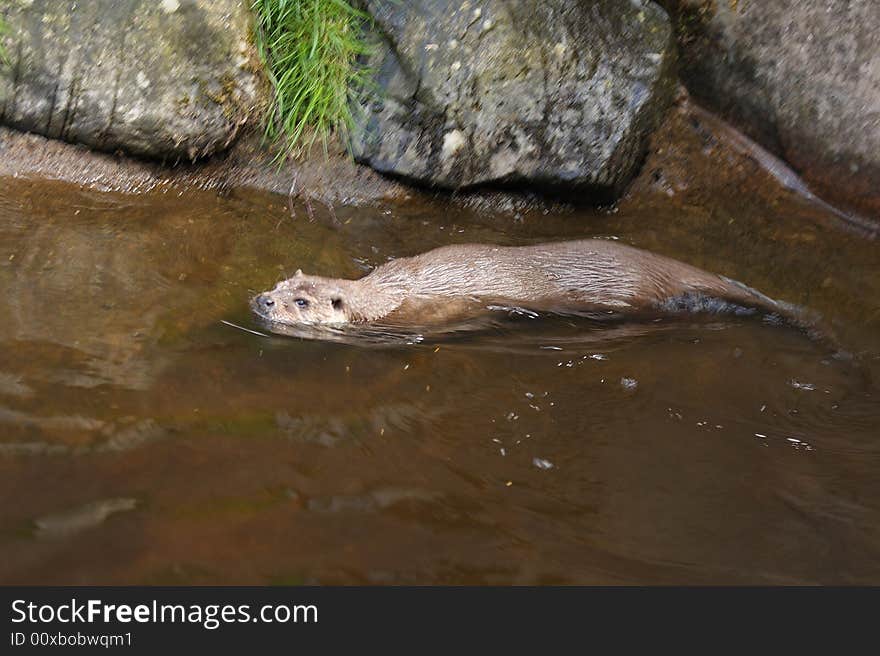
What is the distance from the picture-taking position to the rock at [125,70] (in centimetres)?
441

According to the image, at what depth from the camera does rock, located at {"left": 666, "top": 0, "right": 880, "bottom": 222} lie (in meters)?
4.62

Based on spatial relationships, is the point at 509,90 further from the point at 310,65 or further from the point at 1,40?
the point at 1,40

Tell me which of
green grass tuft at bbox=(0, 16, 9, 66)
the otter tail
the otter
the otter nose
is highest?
green grass tuft at bbox=(0, 16, 9, 66)

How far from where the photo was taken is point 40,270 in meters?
3.65

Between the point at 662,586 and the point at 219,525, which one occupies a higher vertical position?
the point at 662,586

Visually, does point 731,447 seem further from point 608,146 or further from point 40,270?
point 40,270

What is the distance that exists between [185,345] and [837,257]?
122 inches

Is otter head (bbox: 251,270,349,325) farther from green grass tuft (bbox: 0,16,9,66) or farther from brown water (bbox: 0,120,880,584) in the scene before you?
green grass tuft (bbox: 0,16,9,66)

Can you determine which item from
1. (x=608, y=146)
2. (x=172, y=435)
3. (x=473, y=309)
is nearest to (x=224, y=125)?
(x=473, y=309)

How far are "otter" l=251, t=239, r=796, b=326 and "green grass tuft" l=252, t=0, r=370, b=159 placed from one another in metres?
1.07

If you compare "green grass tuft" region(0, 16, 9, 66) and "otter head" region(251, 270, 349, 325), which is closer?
"otter head" region(251, 270, 349, 325)

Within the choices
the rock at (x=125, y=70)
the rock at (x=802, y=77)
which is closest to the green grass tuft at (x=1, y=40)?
the rock at (x=125, y=70)

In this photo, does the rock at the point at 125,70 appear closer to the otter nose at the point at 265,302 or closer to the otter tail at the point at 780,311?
the otter nose at the point at 265,302

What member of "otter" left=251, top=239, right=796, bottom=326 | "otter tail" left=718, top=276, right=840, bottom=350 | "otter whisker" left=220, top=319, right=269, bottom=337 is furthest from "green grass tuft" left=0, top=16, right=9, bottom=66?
"otter tail" left=718, top=276, right=840, bottom=350
